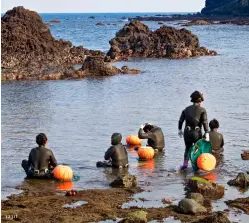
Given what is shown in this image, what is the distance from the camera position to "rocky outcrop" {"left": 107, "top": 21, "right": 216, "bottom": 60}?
54.6m

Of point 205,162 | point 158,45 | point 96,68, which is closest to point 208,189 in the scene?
point 205,162

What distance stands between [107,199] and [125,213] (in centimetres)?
114

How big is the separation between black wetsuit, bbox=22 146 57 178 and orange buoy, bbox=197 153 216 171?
3.72 meters

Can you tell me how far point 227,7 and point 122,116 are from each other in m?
155

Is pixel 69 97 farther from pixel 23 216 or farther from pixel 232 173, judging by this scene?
pixel 23 216

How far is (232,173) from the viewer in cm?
1631

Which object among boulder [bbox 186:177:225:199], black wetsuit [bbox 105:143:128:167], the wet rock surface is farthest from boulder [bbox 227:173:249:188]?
black wetsuit [bbox 105:143:128:167]

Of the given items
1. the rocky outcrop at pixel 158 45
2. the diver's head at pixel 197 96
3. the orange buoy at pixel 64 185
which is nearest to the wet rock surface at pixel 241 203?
the diver's head at pixel 197 96

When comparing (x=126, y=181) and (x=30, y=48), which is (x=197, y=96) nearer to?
(x=126, y=181)

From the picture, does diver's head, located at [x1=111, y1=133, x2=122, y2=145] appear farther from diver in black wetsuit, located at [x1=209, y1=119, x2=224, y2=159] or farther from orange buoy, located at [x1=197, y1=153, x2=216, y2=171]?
diver in black wetsuit, located at [x1=209, y1=119, x2=224, y2=159]

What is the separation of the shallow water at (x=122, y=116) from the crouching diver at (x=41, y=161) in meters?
0.41

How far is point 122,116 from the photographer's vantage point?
83.7 ft

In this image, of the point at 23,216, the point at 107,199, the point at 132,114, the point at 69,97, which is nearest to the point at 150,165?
the point at 107,199

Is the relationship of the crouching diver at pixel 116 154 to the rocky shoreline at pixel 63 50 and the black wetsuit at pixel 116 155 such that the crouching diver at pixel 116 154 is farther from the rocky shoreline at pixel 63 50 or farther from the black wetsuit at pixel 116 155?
the rocky shoreline at pixel 63 50
